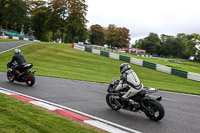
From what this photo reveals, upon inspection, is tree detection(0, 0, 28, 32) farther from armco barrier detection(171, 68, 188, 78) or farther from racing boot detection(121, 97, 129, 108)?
racing boot detection(121, 97, 129, 108)

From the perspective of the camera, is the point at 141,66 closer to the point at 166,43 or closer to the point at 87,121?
the point at 87,121

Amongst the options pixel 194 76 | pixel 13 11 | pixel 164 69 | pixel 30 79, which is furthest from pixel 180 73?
pixel 13 11

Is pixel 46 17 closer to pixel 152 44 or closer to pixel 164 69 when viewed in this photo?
pixel 164 69

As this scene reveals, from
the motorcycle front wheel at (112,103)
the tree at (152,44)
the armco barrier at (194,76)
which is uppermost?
the tree at (152,44)

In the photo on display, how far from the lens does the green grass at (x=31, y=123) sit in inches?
175

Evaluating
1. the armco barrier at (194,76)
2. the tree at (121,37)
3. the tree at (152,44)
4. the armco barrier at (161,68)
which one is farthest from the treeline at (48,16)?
the tree at (152,44)

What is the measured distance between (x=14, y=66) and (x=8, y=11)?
58.5 metres

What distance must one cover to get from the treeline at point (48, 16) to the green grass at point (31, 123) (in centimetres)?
5129

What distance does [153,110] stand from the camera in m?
6.35

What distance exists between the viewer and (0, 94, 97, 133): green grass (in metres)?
4.45

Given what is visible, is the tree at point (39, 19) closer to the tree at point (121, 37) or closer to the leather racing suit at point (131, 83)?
the tree at point (121, 37)

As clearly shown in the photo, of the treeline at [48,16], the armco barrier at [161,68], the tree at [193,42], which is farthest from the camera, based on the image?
the tree at [193,42]

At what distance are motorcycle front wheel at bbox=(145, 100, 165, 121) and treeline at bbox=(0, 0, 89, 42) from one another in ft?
168

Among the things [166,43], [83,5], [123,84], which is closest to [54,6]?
[83,5]
